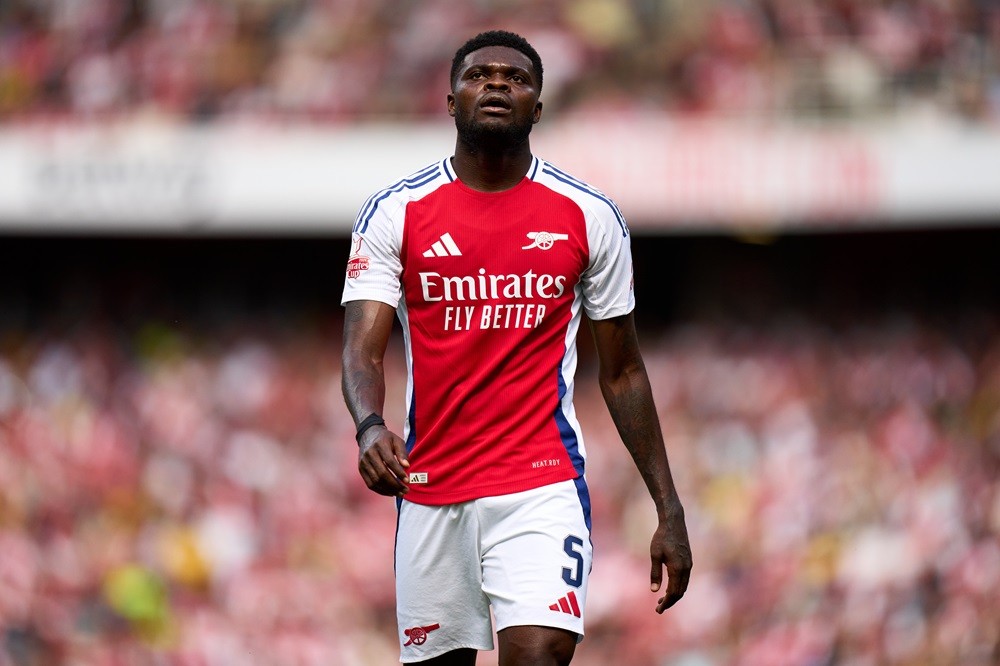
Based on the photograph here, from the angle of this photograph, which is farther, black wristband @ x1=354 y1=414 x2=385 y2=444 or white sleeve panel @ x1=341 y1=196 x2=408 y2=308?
white sleeve panel @ x1=341 y1=196 x2=408 y2=308

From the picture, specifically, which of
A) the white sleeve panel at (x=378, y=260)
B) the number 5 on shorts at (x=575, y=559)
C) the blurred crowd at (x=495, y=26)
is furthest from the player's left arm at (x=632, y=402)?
the blurred crowd at (x=495, y=26)

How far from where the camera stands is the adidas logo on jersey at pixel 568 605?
4.31 meters

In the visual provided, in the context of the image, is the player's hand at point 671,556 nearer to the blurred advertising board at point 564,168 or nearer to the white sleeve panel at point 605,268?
the white sleeve panel at point 605,268

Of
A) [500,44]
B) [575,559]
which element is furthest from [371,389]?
[500,44]

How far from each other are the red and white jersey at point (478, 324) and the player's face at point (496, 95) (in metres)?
0.21

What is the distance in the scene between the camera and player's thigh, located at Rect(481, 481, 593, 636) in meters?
4.32

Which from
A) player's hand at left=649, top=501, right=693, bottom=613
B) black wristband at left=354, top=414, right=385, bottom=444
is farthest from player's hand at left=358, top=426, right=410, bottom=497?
player's hand at left=649, top=501, right=693, bottom=613

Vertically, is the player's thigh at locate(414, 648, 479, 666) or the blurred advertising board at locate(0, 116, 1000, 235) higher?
the blurred advertising board at locate(0, 116, 1000, 235)

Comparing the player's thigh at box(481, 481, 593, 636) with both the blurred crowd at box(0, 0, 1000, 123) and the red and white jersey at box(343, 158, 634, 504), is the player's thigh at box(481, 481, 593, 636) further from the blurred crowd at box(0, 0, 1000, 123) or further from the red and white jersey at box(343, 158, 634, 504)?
the blurred crowd at box(0, 0, 1000, 123)

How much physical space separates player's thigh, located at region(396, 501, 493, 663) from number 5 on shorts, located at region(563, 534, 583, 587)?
0.28m

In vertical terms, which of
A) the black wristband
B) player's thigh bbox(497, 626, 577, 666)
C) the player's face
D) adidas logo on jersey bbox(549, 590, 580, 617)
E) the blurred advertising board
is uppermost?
the blurred advertising board

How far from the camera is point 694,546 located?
11227mm

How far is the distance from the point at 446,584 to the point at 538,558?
32cm

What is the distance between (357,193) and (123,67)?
8.04 feet
